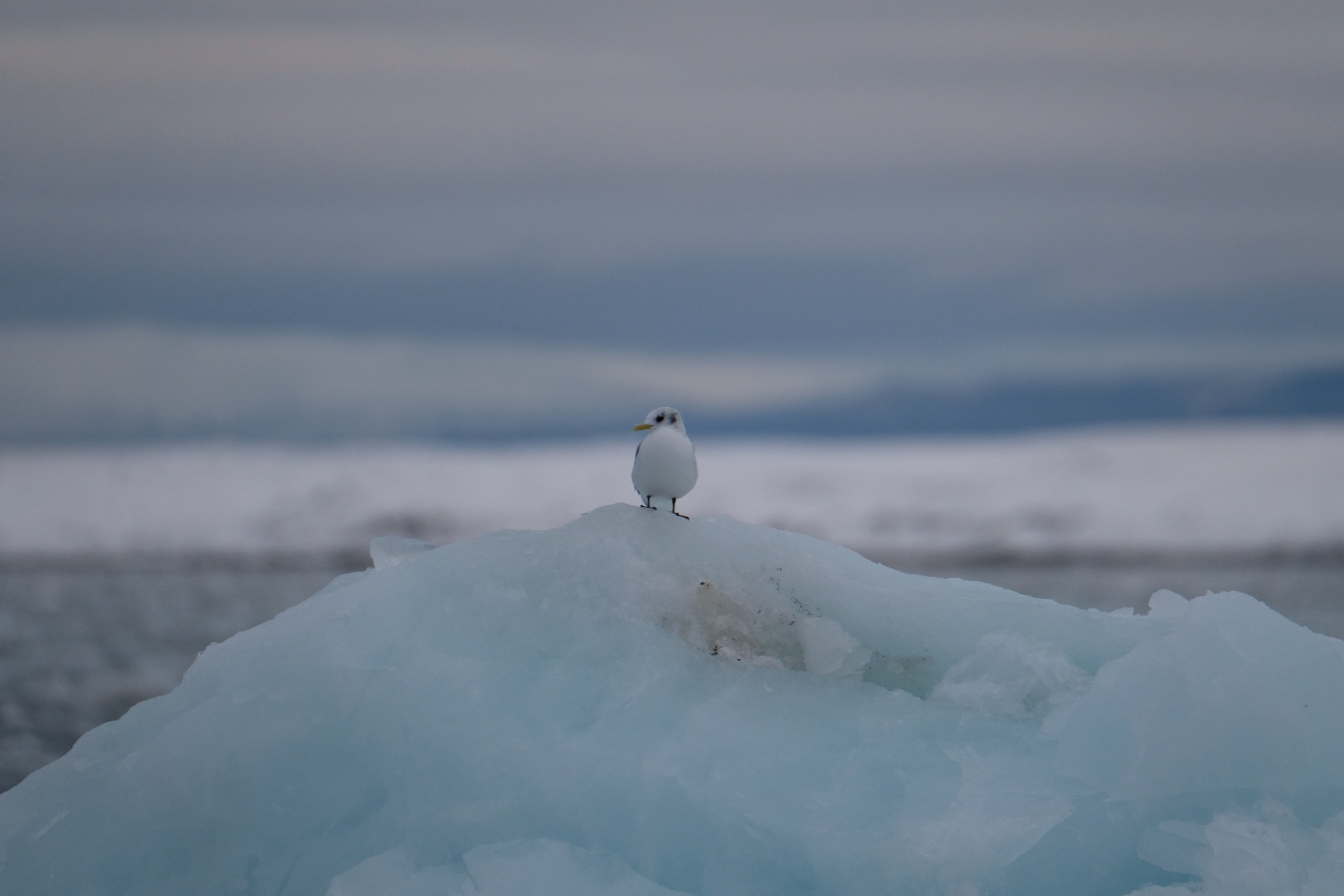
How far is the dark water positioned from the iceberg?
6.40 m

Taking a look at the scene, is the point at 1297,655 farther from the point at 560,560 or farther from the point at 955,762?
the point at 560,560

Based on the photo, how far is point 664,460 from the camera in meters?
5.62

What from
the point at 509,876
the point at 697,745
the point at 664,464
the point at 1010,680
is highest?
the point at 664,464

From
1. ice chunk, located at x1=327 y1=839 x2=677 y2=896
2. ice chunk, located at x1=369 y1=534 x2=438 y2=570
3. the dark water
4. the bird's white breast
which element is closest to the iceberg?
ice chunk, located at x1=327 y1=839 x2=677 y2=896

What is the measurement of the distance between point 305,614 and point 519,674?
3.63 ft

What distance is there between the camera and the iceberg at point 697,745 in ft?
15.5

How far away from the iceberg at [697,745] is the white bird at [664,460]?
0.48 feet

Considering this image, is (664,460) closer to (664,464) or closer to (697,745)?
(664,464)

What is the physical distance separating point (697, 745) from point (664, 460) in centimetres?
135

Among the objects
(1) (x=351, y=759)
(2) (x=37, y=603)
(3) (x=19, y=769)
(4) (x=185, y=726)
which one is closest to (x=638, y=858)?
(1) (x=351, y=759)

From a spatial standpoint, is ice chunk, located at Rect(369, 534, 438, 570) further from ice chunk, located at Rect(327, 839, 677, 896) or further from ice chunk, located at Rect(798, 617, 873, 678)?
ice chunk, located at Rect(798, 617, 873, 678)

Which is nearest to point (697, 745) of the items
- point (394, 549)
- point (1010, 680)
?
point (1010, 680)

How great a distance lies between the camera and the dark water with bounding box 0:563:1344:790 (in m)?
15.3

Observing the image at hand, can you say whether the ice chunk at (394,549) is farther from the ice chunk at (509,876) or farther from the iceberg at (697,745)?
the ice chunk at (509,876)
